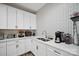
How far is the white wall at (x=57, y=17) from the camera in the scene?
1.18 meters

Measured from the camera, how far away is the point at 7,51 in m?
1.55

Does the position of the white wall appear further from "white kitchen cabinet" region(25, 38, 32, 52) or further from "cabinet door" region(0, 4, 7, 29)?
"cabinet door" region(0, 4, 7, 29)

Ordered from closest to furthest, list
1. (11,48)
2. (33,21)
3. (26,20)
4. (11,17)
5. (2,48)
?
1. (2,48)
2. (11,48)
3. (11,17)
4. (26,20)
5. (33,21)

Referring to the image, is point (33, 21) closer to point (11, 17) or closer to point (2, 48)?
point (11, 17)

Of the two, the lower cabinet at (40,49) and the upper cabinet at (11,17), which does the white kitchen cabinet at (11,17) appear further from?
the lower cabinet at (40,49)

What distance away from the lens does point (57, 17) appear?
1444 mm

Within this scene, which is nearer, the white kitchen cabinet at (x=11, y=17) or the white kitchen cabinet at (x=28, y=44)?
the white kitchen cabinet at (x=11, y=17)

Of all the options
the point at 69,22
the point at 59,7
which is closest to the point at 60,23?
the point at 69,22

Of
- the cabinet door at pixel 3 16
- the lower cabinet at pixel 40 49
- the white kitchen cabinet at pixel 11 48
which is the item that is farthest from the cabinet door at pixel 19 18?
the lower cabinet at pixel 40 49

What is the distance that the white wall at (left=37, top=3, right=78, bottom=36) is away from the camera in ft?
3.86

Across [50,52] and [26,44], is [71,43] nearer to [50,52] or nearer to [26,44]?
[50,52]

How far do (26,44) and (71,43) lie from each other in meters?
1.47

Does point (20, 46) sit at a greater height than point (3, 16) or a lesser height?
lesser

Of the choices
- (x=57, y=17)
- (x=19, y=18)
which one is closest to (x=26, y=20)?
(x=19, y=18)
